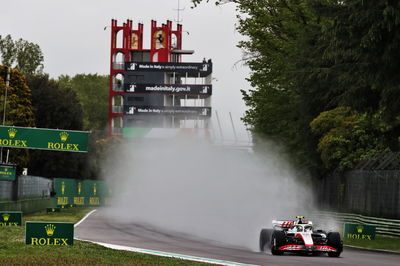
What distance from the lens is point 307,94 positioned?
162 ft

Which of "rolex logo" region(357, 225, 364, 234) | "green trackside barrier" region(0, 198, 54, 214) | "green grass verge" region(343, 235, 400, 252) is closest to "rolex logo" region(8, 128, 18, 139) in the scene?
"green trackside barrier" region(0, 198, 54, 214)

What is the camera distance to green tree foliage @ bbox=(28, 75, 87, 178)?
309 feet

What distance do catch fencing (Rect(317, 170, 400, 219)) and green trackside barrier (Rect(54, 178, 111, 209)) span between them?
24369 mm

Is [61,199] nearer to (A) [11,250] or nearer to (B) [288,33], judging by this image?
(B) [288,33]

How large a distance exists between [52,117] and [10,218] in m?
65.8

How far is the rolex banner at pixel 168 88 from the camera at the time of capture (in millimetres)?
143000

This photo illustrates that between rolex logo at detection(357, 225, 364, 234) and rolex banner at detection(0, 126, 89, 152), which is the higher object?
rolex banner at detection(0, 126, 89, 152)

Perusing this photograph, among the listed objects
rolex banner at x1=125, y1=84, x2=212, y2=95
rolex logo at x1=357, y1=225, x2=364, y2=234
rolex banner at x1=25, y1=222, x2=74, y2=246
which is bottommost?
rolex logo at x1=357, y1=225, x2=364, y2=234

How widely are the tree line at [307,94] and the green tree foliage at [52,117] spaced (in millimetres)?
39805

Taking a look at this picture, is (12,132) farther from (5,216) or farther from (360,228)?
(360,228)

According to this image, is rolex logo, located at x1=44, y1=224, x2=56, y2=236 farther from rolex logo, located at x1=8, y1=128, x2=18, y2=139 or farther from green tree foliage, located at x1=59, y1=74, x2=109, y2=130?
green tree foliage, located at x1=59, y1=74, x2=109, y2=130

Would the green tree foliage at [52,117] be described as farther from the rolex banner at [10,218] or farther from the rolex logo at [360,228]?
the rolex logo at [360,228]

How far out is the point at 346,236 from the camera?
3312 cm

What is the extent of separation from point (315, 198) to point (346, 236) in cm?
2431
